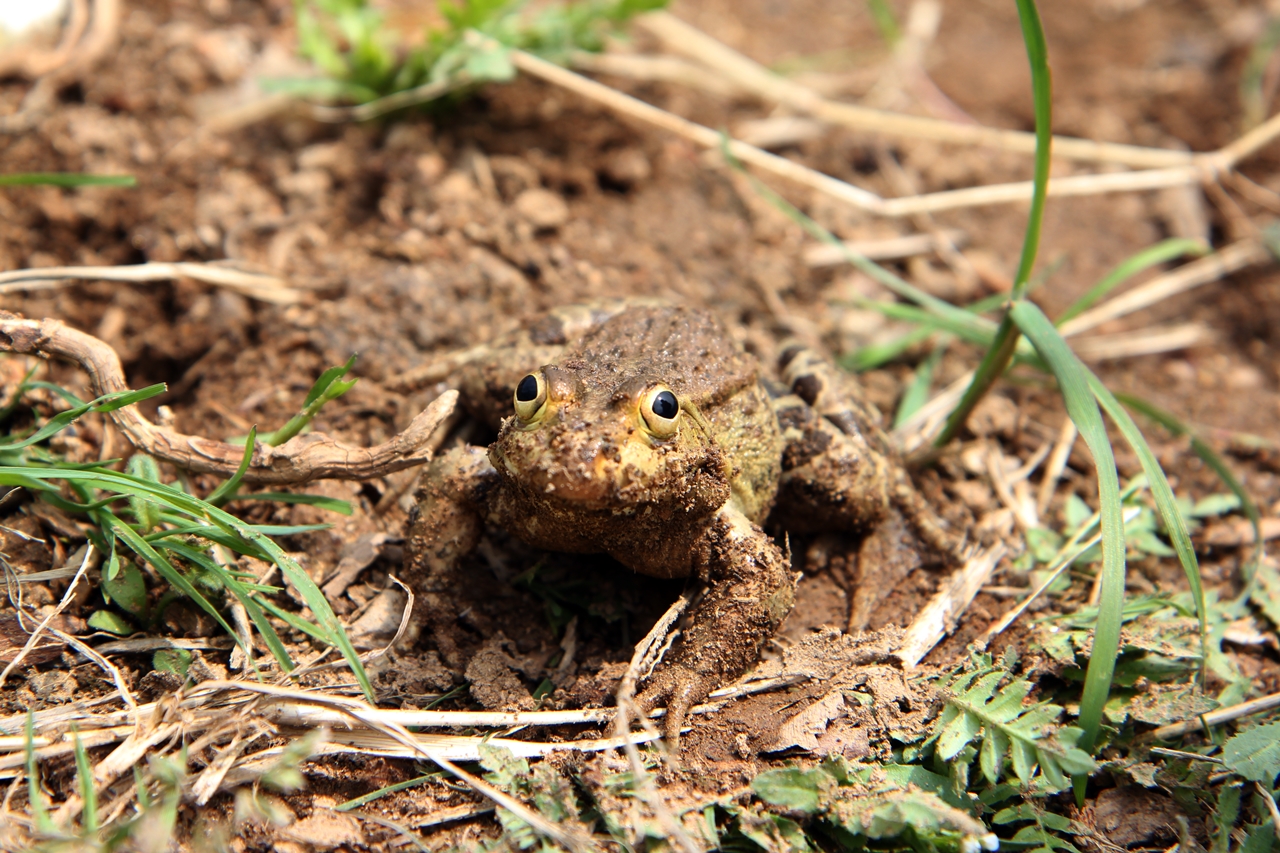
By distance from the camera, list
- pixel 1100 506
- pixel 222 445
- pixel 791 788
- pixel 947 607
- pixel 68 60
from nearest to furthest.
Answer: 1. pixel 791 788
2. pixel 1100 506
3. pixel 222 445
4. pixel 947 607
5. pixel 68 60

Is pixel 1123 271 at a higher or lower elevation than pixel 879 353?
higher

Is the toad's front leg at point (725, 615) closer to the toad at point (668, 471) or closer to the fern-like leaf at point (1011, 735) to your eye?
the toad at point (668, 471)

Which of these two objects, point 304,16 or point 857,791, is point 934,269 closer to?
point 857,791

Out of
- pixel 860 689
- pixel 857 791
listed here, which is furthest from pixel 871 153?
pixel 857 791

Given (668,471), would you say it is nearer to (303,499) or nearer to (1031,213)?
(303,499)

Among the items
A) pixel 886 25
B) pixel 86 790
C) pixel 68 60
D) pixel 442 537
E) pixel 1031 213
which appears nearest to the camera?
pixel 86 790

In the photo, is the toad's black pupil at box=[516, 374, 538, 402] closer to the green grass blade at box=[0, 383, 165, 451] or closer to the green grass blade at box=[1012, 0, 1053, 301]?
the green grass blade at box=[0, 383, 165, 451]

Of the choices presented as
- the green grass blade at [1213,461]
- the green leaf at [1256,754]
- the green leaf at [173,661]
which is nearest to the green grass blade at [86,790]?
the green leaf at [173,661]

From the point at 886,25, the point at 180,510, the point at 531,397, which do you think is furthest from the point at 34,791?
the point at 886,25
